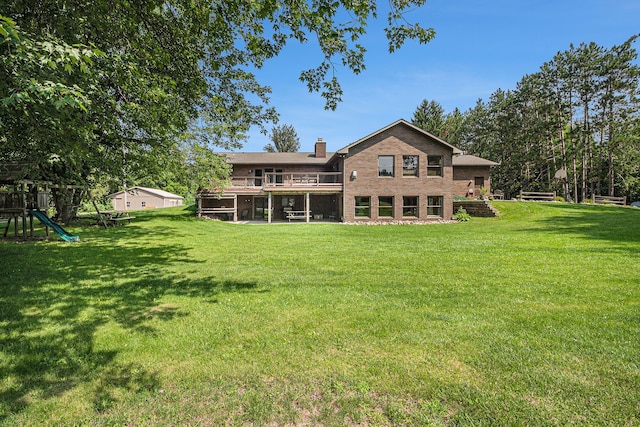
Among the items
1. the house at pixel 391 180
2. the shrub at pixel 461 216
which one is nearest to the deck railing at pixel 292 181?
the house at pixel 391 180

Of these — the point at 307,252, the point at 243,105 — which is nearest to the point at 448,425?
the point at 307,252

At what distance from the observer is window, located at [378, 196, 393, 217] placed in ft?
82.1

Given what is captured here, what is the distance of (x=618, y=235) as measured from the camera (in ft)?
42.3

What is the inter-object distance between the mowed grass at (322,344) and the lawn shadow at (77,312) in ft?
0.09

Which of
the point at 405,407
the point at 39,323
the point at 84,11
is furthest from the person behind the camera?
the point at 84,11

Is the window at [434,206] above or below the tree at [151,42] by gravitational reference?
below

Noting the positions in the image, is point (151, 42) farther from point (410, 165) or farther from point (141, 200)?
point (141, 200)

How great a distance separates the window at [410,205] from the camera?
25.1m

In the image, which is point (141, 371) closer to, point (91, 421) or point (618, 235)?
point (91, 421)

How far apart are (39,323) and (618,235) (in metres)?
18.0

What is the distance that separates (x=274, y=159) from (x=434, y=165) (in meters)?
14.2

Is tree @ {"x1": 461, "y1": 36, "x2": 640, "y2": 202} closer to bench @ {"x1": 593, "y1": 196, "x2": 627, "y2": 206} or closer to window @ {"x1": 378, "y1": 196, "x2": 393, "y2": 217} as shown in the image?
bench @ {"x1": 593, "y1": 196, "x2": 627, "y2": 206}

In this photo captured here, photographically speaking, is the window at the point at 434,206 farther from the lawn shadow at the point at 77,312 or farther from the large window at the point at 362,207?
the lawn shadow at the point at 77,312

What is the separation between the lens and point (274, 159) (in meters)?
30.2
